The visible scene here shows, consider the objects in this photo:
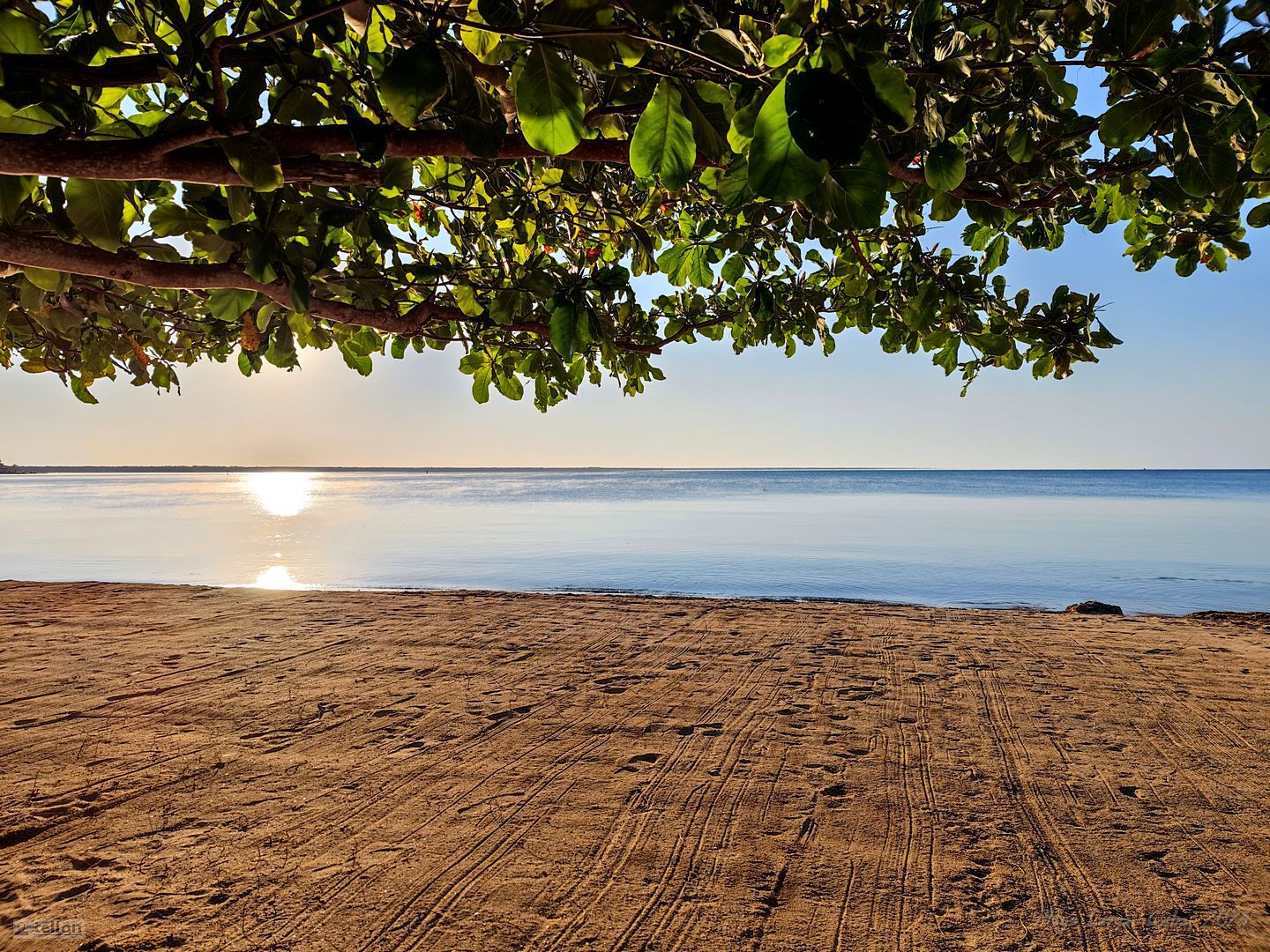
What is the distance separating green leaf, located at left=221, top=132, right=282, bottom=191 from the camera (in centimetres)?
179

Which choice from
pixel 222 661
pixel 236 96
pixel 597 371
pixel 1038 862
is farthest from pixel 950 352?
pixel 222 661

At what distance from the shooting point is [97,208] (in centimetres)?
203

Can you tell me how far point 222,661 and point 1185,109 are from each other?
226 inches

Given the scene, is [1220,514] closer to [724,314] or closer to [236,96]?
[724,314]

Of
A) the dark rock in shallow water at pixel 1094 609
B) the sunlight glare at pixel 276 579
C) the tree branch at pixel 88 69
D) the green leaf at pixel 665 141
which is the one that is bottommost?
the sunlight glare at pixel 276 579

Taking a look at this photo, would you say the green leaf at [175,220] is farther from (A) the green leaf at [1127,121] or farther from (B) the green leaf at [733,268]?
(A) the green leaf at [1127,121]

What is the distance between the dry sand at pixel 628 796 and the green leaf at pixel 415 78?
2157 millimetres

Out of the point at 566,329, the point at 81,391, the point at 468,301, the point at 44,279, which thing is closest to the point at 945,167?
the point at 566,329

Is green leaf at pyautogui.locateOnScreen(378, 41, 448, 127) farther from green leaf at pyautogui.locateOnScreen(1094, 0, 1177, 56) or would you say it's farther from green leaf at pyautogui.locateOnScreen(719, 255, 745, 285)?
green leaf at pyautogui.locateOnScreen(719, 255, 745, 285)

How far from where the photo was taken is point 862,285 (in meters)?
3.14

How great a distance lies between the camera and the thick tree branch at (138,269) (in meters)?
2.38

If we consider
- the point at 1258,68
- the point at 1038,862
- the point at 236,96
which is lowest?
the point at 1038,862

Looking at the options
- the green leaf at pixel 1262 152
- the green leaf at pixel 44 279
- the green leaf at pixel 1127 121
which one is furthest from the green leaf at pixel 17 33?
the green leaf at pixel 1262 152

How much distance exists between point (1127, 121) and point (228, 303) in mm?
2785
